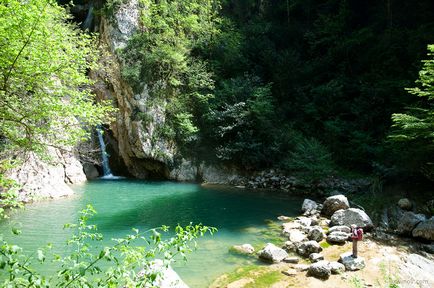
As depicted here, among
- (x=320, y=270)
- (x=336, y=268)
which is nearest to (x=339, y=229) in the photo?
(x=336, y=268)

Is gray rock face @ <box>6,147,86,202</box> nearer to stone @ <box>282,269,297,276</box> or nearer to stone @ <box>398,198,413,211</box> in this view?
stone @ <box>282,269,297,276</box>

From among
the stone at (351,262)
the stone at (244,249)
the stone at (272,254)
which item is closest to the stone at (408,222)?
the stone at (351,262)

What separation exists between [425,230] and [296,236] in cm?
391

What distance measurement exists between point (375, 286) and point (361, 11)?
908 inches

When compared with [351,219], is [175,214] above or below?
below

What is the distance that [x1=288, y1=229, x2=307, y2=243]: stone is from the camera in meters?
10.4

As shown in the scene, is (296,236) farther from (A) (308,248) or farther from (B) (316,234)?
(A) (308,248)

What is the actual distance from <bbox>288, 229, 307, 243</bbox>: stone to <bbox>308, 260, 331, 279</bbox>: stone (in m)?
1.97

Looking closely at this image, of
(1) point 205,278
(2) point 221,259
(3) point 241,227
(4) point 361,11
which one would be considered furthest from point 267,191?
(4) point 361,11

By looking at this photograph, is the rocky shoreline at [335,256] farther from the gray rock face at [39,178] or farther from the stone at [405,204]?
the gray rock face at [39,178]

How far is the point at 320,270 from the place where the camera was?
807cm

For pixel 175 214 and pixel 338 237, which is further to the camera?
pixel 175 214

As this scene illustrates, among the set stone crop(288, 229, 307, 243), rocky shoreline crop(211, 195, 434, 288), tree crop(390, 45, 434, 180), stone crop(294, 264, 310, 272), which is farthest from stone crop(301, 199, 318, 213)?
stone crop(294, 264, 310, 272)

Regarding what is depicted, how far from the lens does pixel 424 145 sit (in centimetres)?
1273
